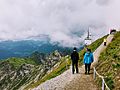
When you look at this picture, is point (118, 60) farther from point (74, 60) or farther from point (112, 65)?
point (74, 60)

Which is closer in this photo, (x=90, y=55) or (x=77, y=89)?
(x=77, y=89)

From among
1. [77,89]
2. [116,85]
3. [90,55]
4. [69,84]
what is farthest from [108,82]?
[90,55]

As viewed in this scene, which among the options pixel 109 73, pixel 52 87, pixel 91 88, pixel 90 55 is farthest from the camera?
pixel 90 55

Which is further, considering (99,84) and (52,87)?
(52,87)

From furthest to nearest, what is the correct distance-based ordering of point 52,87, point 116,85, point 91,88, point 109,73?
point 52,87 → point 109,73 → point 91,88 → point 116,85

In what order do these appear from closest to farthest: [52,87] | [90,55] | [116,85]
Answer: [116,85], [52,87], [90,55]

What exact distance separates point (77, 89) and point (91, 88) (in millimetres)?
1425

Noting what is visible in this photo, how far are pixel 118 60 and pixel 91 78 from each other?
3.79 meters

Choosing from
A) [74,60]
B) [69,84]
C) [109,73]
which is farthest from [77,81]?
[74,60]

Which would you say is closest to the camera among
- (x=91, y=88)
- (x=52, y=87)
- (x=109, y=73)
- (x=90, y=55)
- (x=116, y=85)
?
(x=116, y=85)

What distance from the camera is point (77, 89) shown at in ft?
115

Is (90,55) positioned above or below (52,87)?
above

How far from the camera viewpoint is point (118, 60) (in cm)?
4112

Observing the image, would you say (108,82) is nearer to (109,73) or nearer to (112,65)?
(109,73)
